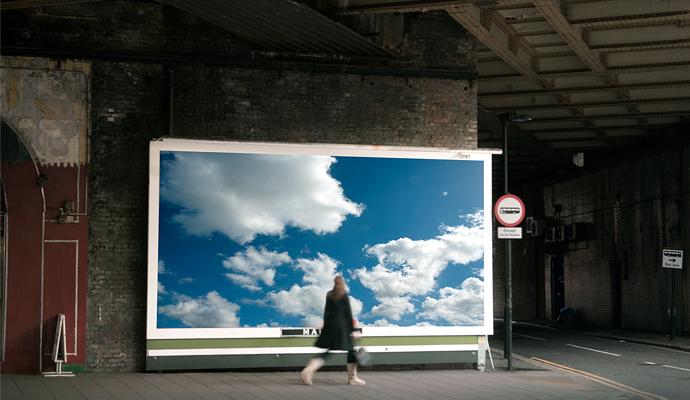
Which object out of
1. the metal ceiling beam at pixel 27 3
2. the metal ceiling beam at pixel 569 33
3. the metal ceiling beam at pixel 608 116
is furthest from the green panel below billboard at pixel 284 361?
the metal ceiling beam at pixel 608 116

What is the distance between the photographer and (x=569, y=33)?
18.7 metres

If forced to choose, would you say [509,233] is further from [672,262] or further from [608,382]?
[672,262]

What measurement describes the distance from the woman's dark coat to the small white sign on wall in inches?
667

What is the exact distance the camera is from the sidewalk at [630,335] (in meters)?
28.0

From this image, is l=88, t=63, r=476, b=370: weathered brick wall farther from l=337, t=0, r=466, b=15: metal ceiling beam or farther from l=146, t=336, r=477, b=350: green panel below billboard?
l=337, t=0, r=466, b=15: metal ceiling beam

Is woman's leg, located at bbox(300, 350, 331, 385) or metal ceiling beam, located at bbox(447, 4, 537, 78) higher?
metal ceiling beam, located at bbox(447, 4, 537, 78)

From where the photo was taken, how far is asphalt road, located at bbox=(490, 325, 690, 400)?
16.8 meters

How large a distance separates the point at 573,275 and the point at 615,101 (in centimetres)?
1697

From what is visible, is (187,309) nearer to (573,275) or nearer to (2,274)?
(2,274)

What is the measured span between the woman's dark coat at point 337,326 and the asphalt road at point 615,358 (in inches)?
192

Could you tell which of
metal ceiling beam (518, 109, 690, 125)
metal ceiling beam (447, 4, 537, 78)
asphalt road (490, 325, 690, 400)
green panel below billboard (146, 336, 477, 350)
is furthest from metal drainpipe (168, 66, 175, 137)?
metal ceiling beam (518, 109, 690, 125)

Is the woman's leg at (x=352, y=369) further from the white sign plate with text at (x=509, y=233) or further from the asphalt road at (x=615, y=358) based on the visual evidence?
the asphalt road at (x=615, y=358)

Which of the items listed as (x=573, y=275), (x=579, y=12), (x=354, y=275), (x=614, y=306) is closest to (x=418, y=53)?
(x=579, y=12)

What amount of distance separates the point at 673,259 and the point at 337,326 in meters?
17.3
